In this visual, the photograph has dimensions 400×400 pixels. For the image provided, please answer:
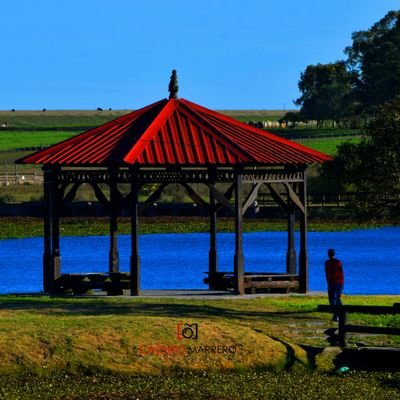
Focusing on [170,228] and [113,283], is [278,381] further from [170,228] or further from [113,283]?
[170,228]

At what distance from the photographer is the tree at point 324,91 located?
582 feet

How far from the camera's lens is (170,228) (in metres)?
89.3

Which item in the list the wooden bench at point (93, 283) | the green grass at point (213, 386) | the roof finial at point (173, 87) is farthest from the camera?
the roof finial at point (173, 87)

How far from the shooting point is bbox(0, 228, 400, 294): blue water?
55.2 metres

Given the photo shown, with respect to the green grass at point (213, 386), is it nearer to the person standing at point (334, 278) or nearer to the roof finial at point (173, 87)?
the person standing at point (334, 278)

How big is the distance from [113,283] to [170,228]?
51067 mm

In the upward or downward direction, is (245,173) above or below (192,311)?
above

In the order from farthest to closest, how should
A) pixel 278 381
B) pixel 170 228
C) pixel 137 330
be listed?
pixel 170 228 < pixel 137 330 < pixel 278 381

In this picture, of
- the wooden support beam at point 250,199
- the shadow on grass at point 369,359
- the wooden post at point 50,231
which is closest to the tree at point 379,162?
the wooden support beam at point 250,199

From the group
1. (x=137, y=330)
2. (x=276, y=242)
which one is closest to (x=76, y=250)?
(x=276, y=242)

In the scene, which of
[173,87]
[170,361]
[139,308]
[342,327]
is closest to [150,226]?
[173,87]

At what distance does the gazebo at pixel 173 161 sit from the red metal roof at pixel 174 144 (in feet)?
0.09

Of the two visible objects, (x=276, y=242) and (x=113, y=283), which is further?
(x=276, y=242)

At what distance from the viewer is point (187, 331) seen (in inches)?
1128
